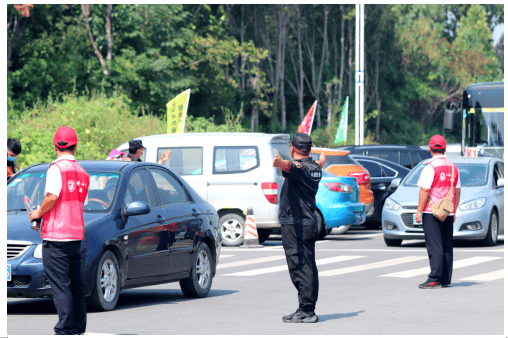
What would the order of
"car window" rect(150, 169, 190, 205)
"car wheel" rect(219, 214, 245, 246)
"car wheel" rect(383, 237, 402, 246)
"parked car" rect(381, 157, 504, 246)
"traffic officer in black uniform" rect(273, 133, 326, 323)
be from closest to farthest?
"traffic officer in black uniform" rect(273, 133, 326, 323) < "car window" rect(150, 169, 190, 205) < "parked car" rect(381, 157, 504, 246) < "car wheel" rect(219, 214, 245, 246) < "car wheel" rect(383, 237, 402, 246)

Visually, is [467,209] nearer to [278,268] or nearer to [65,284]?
[278,268]

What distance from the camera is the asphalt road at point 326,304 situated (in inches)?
335

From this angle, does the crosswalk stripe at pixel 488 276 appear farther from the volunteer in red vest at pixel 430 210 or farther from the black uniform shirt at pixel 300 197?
the black uniform shirt at pixel 300 197

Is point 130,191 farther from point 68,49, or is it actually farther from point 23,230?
point 68,49

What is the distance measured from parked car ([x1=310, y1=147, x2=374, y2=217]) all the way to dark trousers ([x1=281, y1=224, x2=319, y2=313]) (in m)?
11.9

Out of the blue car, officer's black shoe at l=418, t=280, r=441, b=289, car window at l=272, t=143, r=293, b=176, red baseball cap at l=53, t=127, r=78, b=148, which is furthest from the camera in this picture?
the blue car

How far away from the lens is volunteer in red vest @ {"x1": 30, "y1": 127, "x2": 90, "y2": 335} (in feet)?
23.9

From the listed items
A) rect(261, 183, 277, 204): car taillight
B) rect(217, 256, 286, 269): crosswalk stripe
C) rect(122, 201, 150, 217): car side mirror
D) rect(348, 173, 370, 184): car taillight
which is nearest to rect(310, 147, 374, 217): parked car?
rect(348, 173, 370, 184): car taillight

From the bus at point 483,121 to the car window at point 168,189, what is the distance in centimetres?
1541

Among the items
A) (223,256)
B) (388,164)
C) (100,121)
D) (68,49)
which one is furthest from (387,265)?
(68,49)

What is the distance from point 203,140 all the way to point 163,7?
2415cm

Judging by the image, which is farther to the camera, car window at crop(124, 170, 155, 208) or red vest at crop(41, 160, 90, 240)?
car window at crop(124, 170, 155, 208)

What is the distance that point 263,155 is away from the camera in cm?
1767

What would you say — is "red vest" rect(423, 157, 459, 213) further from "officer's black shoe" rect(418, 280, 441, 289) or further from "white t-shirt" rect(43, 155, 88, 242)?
"white t-shirt" rect(43, 155, 88, 242)
